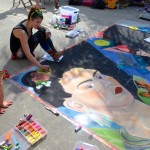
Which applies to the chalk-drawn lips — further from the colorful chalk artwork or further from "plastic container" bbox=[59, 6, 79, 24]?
"plastic container" bbox=[59, 6, 79, 24]

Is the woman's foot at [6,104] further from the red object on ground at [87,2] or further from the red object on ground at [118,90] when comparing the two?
the red object on ground at [87,2]

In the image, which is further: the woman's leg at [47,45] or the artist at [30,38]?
the woman's leg at [47,45]

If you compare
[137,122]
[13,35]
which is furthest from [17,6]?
[137,122]

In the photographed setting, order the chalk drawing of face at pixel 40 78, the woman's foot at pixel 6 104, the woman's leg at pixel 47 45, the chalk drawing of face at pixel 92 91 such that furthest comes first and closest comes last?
the woman's leg at pixel 47 45 → the chalk drawing of face at pixel 40 78 → the chalk drawing of face at pixel 92 91 → the woman's foot at pixel 6 104

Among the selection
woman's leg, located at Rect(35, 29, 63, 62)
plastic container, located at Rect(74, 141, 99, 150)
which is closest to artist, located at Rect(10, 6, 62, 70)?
woman's leg, located at Rect(35, 29, 63, 62)

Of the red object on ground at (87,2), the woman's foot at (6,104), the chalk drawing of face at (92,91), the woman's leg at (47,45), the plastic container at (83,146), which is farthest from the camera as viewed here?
the red object on ground at (87,2)


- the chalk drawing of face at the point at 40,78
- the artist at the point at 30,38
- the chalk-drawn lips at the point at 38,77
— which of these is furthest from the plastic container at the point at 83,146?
the artist at the point at 30,38

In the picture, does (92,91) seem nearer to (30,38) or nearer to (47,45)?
(47,45)

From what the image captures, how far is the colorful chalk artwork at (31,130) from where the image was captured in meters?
2.69

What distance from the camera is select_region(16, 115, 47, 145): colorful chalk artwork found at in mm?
2691

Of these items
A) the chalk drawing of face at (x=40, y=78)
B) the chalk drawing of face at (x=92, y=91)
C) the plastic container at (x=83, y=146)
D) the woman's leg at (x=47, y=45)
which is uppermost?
the woman's leg at (x=47, y=45)

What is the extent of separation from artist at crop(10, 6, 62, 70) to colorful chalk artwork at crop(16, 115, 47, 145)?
3.66 ft

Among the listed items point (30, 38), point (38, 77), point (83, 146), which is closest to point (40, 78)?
point (38, 77)

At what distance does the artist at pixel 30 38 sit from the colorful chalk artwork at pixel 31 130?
1.12 meters
